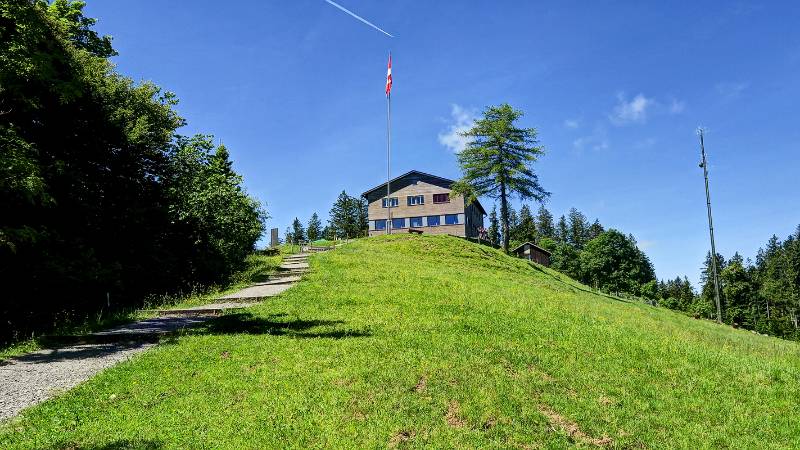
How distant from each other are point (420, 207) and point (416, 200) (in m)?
1.13

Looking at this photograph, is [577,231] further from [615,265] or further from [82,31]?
[82,31]

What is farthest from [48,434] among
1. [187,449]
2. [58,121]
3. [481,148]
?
[481,148]

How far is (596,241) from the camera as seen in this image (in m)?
89.4

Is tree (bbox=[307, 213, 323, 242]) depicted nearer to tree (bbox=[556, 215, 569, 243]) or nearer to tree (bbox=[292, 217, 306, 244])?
tree (bbox=[292, 217, 306, 244])

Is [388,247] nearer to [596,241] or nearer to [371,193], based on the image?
[371,193]

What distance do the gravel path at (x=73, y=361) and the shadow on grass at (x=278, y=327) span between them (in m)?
1.06

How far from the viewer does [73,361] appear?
10.4 metres

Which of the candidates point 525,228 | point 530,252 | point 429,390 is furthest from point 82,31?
point 525,228

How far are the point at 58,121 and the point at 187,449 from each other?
20806 millimetres

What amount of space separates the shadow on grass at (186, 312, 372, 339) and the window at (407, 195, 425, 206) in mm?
47397

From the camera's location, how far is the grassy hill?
6832mm

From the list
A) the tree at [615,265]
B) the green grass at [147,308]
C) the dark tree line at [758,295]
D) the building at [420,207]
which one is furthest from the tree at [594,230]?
the green grass at [147,308]

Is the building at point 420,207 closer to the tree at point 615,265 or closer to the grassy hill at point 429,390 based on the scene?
the tree at point 615,265

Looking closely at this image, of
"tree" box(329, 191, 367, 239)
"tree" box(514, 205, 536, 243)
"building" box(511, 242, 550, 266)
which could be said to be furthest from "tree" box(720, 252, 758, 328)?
"tree" box(329, 191, 367, 239)
